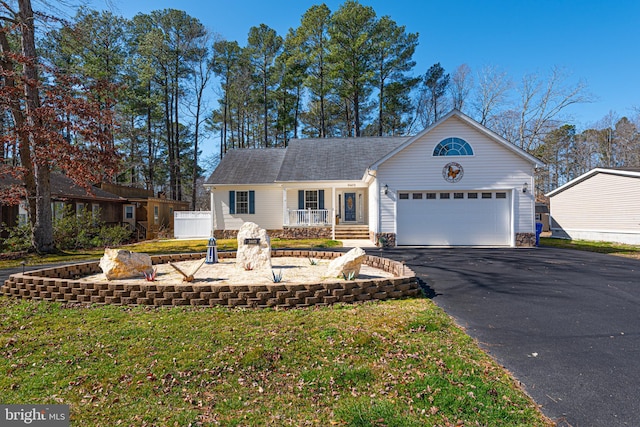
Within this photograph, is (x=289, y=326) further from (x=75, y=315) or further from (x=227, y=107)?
(x=227, y=107)

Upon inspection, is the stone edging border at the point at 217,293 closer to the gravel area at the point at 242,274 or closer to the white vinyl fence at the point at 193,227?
the gravel area at the point at 242,274

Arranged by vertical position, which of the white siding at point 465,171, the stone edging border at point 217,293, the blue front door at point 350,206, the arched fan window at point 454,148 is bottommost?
the stone edging border at point 217,293

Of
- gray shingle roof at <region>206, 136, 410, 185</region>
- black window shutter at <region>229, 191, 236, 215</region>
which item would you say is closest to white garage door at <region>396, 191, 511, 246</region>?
gray shingle roof at <region>206, 136, 410, 185</region>

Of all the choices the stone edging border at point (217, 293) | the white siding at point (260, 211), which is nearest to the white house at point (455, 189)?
the white siding at point (260, 211)

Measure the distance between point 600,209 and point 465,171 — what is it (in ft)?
28.1

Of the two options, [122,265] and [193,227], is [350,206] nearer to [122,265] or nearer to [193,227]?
[193,227]

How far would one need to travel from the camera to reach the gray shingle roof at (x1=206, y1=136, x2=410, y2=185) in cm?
1675

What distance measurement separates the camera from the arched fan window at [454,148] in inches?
500

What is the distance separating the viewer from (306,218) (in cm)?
1620

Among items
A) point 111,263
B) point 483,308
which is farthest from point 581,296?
point 111,263

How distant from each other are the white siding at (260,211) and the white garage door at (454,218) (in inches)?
283

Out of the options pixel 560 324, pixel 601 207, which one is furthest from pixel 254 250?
pixel 601 207

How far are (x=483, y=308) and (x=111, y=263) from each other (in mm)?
6762

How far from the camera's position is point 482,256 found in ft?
33.5
